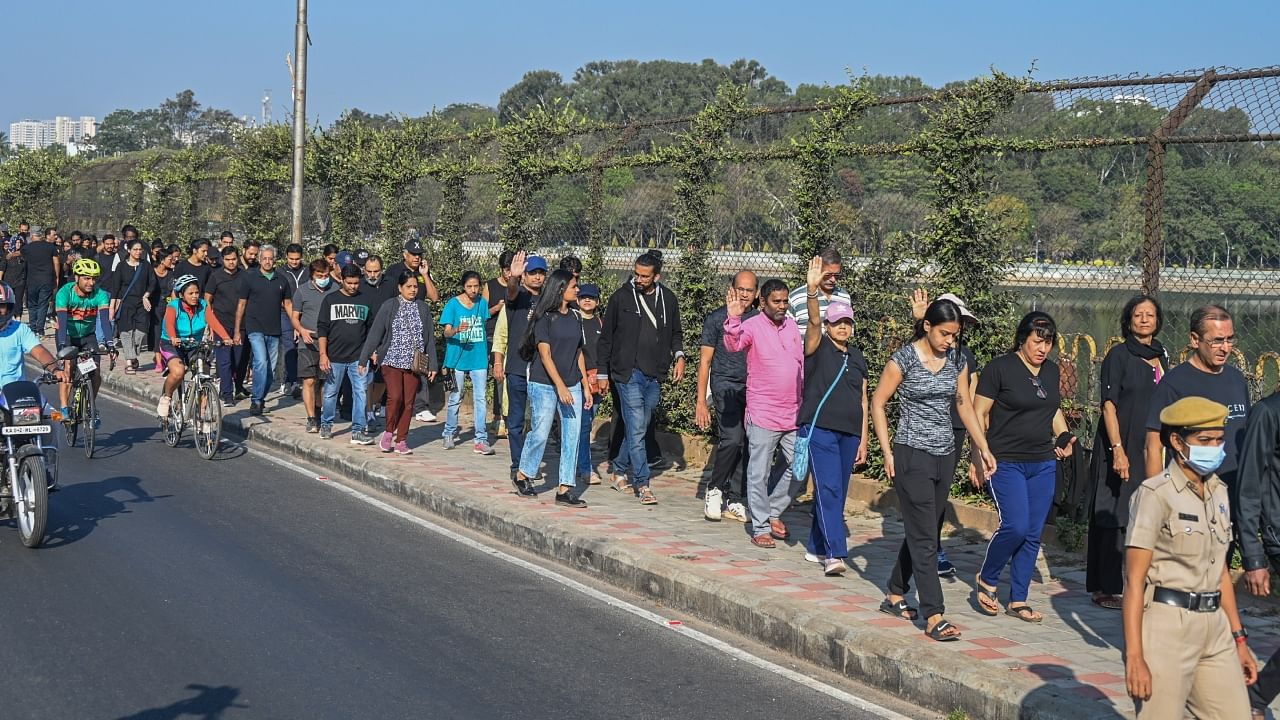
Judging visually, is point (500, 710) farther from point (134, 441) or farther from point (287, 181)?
point (287, 181)

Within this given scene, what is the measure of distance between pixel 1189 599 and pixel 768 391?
5118mm

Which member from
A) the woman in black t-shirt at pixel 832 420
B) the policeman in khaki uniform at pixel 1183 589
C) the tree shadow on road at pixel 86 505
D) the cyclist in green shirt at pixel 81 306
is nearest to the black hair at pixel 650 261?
the woman in black t-shirt at pixel 832 420

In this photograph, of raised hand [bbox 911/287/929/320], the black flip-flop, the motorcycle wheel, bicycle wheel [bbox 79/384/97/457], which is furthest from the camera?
bicycle wheel [bbox 79/384/97/457]

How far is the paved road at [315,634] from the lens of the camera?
6.51 m

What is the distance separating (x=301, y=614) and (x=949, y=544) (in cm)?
475

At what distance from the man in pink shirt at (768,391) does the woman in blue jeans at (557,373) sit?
5.63ft

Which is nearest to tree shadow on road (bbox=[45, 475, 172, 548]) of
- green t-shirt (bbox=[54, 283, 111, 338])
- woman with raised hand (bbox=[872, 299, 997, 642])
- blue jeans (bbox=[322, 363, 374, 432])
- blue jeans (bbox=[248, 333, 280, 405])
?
blue jeans (bbox=[322, 363, 374, 432])

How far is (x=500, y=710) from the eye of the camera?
6.42 meters

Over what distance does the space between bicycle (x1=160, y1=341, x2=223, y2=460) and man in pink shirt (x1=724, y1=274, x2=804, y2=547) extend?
600 centimetres

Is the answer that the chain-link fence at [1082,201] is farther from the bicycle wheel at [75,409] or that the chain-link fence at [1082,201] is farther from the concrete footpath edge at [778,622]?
the bicycle wheel at [75,409]

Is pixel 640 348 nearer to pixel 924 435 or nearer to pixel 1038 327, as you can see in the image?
pixel 924 435

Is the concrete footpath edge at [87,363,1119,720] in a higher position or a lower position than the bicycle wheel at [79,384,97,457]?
lower

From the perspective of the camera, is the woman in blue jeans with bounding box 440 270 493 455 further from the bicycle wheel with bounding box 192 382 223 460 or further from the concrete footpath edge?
the bicycle wheel with bounding box 192 382 223 460

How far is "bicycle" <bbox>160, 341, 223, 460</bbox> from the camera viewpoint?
45.1ft
